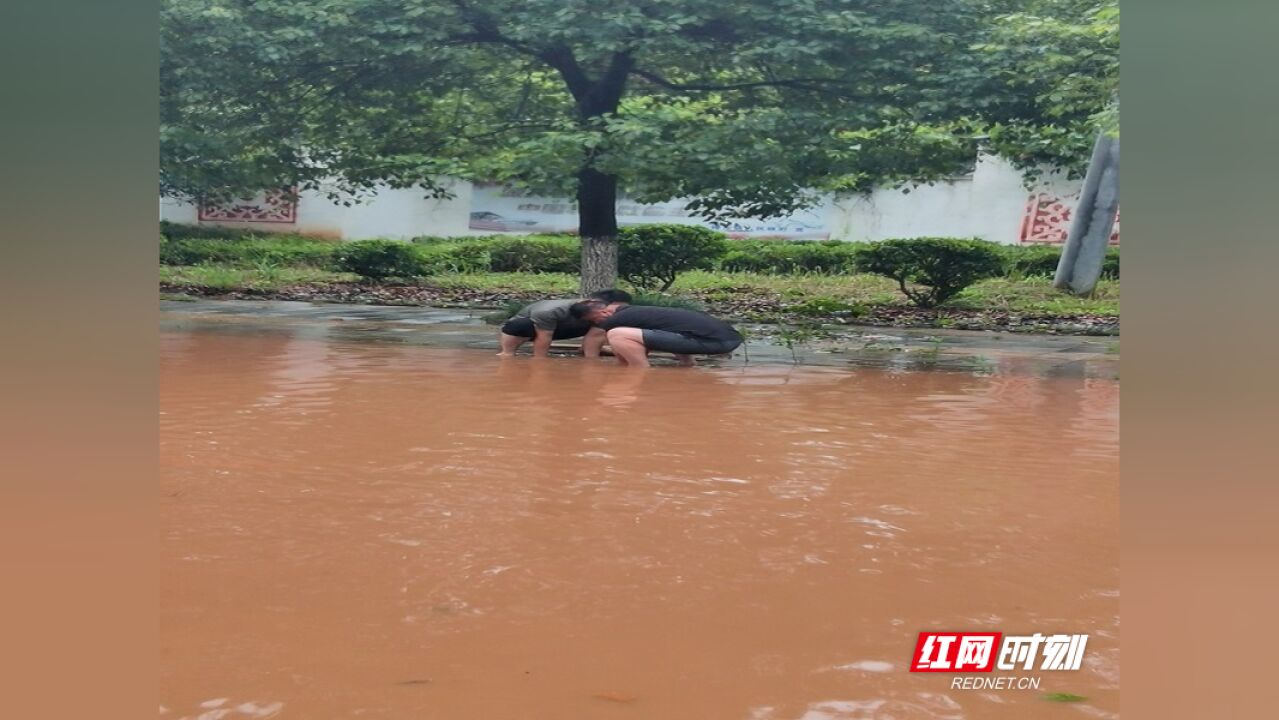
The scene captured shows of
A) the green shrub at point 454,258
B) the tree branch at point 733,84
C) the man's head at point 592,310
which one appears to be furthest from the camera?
the green shrub at point 454,258

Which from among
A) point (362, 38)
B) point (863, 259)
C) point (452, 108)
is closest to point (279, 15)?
point (362, 38)

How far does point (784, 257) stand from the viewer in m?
16.9

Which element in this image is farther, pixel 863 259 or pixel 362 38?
pixel 863 259

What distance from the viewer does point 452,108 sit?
11812 mm

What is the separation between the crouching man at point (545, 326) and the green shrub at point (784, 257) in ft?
29.3

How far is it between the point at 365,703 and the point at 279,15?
357 inches

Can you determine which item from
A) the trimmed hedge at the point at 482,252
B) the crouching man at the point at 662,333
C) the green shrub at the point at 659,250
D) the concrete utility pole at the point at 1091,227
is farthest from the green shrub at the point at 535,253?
the crouching man at the point at 662,333

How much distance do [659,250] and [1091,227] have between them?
5.69 metres

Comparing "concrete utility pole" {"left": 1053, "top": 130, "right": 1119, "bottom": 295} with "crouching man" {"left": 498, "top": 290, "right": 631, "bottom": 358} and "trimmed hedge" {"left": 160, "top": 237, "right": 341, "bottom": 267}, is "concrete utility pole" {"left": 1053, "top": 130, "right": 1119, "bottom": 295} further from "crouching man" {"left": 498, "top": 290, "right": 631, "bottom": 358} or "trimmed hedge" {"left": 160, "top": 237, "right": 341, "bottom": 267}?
"trimmed hedge" {"left": 160, "top": 237, "right": 341, "bottom": 267}

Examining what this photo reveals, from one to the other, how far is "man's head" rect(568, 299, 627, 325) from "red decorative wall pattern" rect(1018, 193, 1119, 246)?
33.8 ft

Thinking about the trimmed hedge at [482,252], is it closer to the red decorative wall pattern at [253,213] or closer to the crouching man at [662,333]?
the red decorative wall pattern at [253,213]

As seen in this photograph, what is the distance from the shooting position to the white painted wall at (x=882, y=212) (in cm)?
1625
